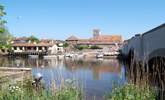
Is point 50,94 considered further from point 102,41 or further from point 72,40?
point 72,40

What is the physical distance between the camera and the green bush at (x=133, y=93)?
363 inches

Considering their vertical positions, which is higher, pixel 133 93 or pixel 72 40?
pixel 72 40

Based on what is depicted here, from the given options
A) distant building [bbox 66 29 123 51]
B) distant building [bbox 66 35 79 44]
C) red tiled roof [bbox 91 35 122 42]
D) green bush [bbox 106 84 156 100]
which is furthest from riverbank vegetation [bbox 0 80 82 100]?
distant building [bbox 66 35 79 44]

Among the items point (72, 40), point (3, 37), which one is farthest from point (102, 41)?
point (3, 37)

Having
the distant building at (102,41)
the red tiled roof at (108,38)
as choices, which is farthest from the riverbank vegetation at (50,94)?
the red tiled roof at (108,38)

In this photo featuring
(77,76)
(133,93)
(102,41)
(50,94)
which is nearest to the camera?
(50,94)

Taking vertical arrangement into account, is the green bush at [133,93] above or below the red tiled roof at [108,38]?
below

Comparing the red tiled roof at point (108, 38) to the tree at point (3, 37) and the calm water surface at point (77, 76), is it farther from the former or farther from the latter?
the tree at point (3, 37)

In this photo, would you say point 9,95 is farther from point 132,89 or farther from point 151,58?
point 151,58

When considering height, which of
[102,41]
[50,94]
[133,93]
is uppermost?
[102,41]

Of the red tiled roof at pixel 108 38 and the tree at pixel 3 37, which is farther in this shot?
the red tiled roof at pixel 108 38

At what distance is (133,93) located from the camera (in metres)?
9.64

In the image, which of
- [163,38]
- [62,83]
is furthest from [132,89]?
[163,38]

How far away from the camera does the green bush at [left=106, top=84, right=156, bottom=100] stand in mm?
9227
